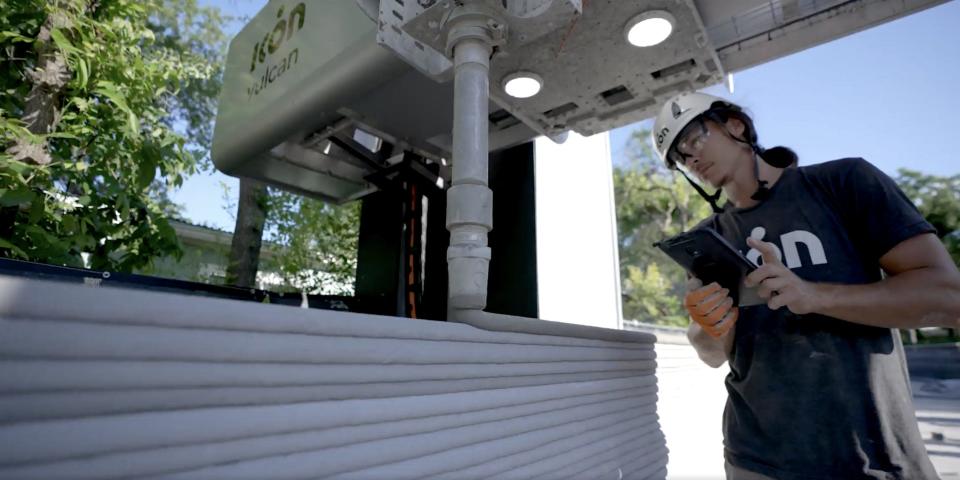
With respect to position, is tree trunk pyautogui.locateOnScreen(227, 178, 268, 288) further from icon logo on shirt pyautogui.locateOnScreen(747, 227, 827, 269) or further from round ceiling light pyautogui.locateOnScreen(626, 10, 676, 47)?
icon logo on shirt pyautogui.locateOnScreen(747, 227, 827, 269)

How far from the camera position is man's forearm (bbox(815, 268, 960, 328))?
4.13 feet

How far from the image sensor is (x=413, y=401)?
1.00 metres

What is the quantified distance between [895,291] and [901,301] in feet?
0.11

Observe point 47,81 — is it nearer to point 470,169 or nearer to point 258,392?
point 470,169

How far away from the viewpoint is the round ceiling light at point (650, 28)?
1.69 metres

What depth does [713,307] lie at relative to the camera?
1552 mm

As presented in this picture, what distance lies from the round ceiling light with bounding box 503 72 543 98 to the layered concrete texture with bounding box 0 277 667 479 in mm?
1164

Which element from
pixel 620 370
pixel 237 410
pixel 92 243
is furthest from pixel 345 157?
pixel 237 410

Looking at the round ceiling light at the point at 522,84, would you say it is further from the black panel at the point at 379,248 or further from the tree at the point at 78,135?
the tree at the point at 78,135

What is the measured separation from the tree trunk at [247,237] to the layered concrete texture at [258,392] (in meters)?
6.67

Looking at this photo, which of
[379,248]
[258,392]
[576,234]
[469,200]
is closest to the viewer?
[258,392]

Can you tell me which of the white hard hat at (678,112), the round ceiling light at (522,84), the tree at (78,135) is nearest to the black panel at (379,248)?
the tree at (78,135)

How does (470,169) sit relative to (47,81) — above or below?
below

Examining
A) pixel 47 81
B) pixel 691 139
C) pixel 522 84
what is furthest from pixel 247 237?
pixel 691 139
